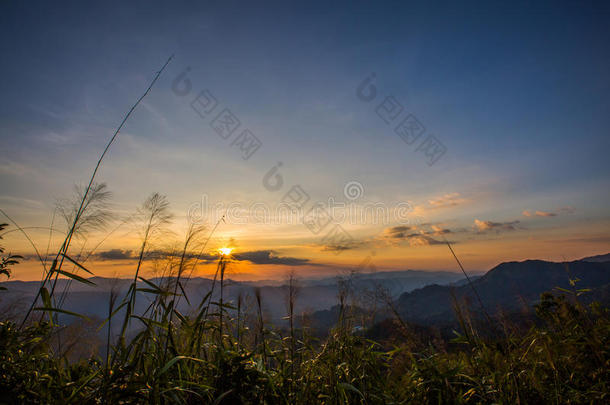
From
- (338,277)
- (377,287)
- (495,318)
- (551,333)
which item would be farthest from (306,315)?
(551,333)

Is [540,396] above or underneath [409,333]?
underneath

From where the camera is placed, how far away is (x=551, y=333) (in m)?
3.42

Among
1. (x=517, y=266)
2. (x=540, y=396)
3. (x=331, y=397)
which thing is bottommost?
(x=517, y=266)

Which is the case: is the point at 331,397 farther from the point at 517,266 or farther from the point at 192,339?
the point at 517,266

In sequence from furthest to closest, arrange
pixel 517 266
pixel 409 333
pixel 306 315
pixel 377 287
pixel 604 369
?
pixel 517 266 < pixel 306 315 < pixel 377 287 < pixel 409 333 < pixel 604 369

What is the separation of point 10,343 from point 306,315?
2.97m

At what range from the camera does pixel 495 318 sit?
156 inches

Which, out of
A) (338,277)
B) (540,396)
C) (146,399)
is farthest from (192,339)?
(540,396)

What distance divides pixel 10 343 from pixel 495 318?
525 centimetres

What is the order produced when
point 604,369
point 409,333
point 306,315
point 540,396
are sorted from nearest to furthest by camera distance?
point 540,396, point 604,369, point 409,333, point 306,315

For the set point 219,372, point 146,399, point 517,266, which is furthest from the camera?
point 517,266

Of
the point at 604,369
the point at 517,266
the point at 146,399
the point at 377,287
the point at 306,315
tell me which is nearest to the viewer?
the point at 146,399

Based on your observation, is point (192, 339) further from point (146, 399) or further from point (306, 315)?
point (306, 315)

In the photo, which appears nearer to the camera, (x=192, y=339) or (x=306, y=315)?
(x=192, y=339)
